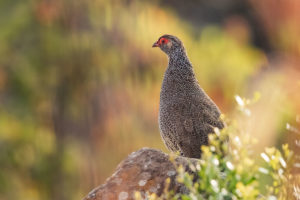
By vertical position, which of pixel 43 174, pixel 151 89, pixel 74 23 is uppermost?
pixel 74 23

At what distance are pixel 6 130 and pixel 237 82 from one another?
6.37m

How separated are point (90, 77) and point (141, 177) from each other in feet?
37.8

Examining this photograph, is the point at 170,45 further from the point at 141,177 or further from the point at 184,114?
the point at 141,177

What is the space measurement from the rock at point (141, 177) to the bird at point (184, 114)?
0.53 meters

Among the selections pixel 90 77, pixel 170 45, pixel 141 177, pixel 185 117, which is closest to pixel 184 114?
pixel 185 117

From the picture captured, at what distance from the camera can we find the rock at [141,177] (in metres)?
5.33

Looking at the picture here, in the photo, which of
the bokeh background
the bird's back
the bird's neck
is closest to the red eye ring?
the bird's neck

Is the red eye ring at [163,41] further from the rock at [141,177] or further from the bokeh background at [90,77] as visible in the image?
the bokeh background at [90,77]

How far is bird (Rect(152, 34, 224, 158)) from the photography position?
6.03 m

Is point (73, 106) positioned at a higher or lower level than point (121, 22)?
lower

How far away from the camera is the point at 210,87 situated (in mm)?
14453

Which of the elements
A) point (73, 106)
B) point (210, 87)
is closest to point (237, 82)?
point (210, 87)

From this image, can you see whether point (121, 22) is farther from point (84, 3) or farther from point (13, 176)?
point (13, 176)

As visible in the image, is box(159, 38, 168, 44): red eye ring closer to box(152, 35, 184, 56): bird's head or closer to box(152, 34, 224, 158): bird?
box(152, 35, 184, 56): bird's head
